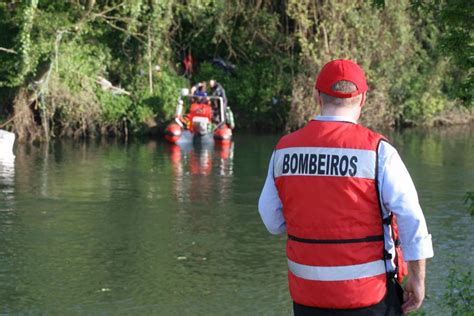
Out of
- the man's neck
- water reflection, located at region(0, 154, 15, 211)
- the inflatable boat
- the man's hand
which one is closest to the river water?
water reflection, located at region(0, 154, 15, 211)

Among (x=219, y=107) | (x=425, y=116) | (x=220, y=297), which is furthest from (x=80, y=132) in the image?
(x=220, y=297)

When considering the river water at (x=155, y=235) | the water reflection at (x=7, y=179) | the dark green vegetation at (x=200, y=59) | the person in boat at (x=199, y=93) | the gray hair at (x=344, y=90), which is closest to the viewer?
the gray hair at (x=344, y=90)

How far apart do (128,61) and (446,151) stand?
30.7 feet

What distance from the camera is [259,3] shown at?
29.8m

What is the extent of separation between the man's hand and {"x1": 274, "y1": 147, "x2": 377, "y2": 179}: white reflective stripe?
1.35 ft

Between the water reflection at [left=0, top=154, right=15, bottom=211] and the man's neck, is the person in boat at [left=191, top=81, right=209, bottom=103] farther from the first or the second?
Answer: the man's neck

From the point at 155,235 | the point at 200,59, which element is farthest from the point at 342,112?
the point at 200,59

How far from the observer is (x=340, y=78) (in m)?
4.38

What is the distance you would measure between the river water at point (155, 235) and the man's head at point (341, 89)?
16.1ft

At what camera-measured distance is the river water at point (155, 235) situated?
31.5 ft

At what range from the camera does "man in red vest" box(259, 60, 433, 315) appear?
14.0 feet

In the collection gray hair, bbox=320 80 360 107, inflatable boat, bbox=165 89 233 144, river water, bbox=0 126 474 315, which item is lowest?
river water, bbox=0 126 474 315

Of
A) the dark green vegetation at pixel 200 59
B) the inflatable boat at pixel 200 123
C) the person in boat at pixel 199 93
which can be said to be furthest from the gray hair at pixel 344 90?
the person in boat at pixel 199 93

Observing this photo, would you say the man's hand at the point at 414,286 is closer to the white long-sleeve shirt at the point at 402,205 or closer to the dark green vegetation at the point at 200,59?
the white long-sleeve shirt at the point at 402,205
